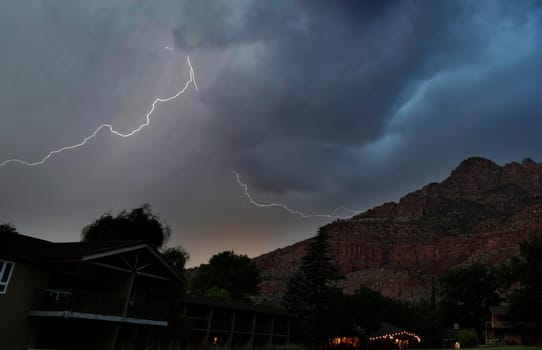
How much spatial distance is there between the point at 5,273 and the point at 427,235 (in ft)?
457

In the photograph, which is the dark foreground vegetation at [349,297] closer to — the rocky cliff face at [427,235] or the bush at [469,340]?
the bush at [469,340]

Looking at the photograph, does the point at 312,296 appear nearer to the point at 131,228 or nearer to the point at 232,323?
the point at 232,323

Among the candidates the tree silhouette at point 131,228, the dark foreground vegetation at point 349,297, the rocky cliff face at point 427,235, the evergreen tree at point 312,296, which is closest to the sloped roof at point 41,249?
the dark foreground vegetation at point 349,297

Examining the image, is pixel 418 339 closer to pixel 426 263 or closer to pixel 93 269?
pixel 93 269

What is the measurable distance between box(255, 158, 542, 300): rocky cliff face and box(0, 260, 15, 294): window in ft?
289

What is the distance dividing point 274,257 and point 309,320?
429 ft

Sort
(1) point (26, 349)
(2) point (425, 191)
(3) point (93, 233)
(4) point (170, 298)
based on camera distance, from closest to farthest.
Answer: (1) point (26, 349)
(4) point (170, 298)
(3) point (93, 233)
(2) point (425, 191)

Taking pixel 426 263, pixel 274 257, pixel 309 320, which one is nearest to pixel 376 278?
pixel 426 263

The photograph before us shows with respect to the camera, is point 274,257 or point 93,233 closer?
point 93,233

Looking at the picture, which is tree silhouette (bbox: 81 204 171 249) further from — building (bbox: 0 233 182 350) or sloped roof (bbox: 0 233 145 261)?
sloped roof (bbox: 0 233 145 261)

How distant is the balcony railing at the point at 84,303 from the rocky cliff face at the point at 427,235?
84254mm

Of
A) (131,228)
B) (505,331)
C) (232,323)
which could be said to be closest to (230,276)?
(131,228)

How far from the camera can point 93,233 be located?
38.1m

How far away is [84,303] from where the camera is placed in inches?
741
